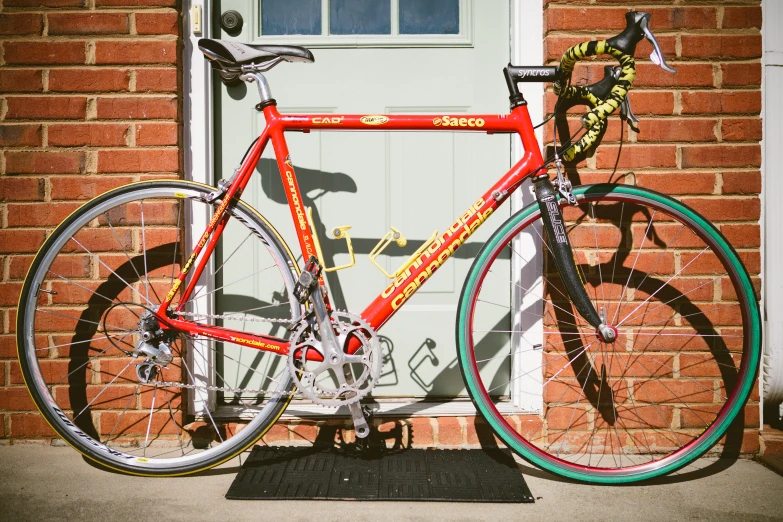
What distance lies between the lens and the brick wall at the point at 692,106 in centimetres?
228

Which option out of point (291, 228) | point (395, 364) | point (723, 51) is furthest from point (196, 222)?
point (723, 51)

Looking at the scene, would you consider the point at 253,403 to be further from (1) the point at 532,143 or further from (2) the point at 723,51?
(2) the point at 723,51

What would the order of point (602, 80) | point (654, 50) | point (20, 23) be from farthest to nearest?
point (20, 23)
point (602, 80)
point (654, 50)

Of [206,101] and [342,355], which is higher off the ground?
[206,101]

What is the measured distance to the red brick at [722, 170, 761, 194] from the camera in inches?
90.5

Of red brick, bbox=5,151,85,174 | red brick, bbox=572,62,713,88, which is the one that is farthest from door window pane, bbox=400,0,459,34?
red brick, bbox=5,151,85,174

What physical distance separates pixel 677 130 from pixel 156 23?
2140mm

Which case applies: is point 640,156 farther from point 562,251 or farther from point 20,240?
point 20,240

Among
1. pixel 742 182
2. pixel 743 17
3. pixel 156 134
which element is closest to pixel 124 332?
pixel 156 134

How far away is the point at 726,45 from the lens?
89.7 inches

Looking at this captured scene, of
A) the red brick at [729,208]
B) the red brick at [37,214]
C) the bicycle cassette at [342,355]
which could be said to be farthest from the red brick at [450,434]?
the red brick at [37,214]

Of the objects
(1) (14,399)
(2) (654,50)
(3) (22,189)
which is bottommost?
(1) (14,399)

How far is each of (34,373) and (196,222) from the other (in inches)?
31.9

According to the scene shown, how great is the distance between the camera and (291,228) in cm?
251
